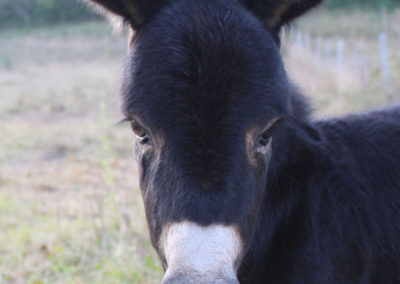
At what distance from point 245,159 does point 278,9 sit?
0.95 metres

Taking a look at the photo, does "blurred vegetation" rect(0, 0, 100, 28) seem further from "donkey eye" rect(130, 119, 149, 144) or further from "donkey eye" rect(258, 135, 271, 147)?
"donkey eye" rect(258, 135, 271, 147)

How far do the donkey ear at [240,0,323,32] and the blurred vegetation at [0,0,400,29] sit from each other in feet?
3.61

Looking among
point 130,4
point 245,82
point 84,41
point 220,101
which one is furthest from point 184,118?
point 84,41

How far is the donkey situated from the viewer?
7.23 ft

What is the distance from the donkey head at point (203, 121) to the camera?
2.12m

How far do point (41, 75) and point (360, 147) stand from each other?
2435 cm

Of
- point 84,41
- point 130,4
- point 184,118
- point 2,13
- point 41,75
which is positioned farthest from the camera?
point 84,41

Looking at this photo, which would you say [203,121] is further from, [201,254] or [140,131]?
[201,254]

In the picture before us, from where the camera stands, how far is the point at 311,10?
2824 millimetres

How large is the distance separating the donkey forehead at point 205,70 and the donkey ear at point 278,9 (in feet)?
0.51

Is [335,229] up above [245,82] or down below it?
below

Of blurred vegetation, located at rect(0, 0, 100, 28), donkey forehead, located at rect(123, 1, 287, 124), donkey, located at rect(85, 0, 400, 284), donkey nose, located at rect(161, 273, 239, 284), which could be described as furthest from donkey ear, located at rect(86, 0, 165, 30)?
blurred vegetation, located at rect(0, 0, 100, 28)

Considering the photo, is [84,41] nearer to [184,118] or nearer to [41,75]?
[41,75]

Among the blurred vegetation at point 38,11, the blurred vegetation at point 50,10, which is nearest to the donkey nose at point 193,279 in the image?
the blurred vegetation at point 50,10
